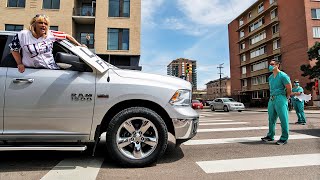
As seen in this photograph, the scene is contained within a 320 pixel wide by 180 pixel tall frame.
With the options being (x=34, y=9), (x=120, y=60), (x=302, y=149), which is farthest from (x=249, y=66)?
(x=302, y=149)

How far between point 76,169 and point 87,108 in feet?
2.67

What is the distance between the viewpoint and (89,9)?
84.4ft

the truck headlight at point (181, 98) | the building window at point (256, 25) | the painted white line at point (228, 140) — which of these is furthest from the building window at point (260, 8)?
the truck headlight at point (181, 98)

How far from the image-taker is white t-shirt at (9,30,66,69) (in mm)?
3855

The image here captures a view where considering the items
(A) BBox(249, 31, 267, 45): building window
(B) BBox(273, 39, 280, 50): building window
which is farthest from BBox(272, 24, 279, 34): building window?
(A) BBox(249, 31, 267, 45): building window

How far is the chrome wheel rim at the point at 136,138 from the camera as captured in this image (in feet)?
12.5

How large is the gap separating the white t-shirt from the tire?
1.20 metres

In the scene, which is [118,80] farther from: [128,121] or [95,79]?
[128,121]

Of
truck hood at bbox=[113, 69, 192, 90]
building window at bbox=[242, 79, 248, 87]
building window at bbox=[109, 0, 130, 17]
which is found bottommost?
truck hood at bbox=[113, 69, 192, 90]

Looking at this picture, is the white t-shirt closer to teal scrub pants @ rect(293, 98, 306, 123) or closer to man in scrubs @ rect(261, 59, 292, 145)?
man in scrubs @ rect(261, 59, 292, 145)

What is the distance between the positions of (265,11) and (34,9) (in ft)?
132

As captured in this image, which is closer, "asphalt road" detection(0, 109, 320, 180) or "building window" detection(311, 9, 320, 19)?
"asphalt road" detection(0, 109, 320, 180)

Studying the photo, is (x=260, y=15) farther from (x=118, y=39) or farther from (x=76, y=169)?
(x=76, y=169)

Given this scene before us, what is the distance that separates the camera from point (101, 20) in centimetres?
2502
